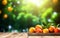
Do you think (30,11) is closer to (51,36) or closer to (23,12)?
(23,12)

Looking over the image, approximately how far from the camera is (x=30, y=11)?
139cm

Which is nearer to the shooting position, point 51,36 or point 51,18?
point 51,36

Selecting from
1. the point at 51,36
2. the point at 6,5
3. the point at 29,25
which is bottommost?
the point at 51,36

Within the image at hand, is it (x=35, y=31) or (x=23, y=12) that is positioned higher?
(x=23, y=12)

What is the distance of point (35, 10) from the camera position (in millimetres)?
1391

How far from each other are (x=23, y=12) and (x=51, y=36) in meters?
0.39

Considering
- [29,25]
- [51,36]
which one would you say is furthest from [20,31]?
[51,36]

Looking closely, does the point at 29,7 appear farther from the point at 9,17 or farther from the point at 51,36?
the point at 51,36

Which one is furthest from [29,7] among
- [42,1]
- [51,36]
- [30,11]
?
[51,36]

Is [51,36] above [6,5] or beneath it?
beneath

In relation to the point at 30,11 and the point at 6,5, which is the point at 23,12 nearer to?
the point at 30,11

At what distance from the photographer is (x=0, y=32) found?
4.62ft

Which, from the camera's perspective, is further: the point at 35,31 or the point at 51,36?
the point at 35,31

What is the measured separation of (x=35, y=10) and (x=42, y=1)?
0.12 meters
